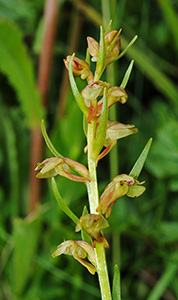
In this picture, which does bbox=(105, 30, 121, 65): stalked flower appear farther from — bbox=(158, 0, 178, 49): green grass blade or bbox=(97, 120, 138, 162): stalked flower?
bbox=(158, 0, 178, 49): green grass blade

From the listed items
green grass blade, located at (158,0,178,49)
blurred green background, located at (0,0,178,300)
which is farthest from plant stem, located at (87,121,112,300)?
green grass blade, located at (158,0,178,49)

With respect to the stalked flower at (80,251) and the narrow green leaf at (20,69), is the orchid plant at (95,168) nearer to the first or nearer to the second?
the stalked flower at (80,251)

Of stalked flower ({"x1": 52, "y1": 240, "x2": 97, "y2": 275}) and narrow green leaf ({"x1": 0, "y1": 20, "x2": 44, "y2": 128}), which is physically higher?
narrow green leaf ({"x1": 0, "y1": 20, "x2": 44, "y2": 128})

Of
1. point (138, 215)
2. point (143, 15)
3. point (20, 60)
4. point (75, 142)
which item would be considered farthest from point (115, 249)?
point (143, 15)

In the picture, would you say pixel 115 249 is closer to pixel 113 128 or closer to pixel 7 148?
pixel 7 148

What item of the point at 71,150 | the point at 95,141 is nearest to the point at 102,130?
the point at 95,141

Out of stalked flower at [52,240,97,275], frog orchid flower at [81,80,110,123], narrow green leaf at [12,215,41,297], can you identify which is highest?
frog orchid flower at [81,80,110,123]

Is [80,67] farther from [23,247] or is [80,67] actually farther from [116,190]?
[23,247]
